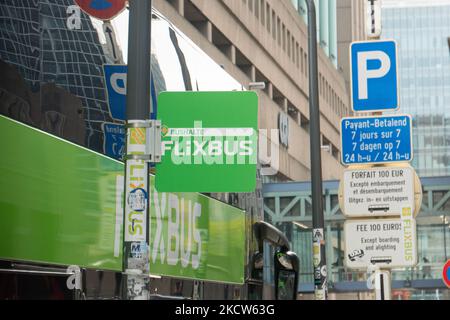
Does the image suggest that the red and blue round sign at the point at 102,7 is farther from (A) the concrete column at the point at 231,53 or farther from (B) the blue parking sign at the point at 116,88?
(A) the concrete column at the point at 231,53

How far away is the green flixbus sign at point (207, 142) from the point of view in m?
7.73

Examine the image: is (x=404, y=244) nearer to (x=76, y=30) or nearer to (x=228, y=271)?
(x=228, y=271)

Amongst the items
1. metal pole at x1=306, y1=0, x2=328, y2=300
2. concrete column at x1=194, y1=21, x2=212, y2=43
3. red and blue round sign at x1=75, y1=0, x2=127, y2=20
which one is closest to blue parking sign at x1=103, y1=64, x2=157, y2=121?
red and blue round sign at x1=75, y1=0, x2=127, y2=20

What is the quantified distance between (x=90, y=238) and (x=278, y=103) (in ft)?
161

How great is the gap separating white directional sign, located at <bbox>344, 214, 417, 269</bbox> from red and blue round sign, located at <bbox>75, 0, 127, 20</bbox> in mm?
3549

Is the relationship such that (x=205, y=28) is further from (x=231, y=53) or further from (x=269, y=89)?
(x=269, y=89)

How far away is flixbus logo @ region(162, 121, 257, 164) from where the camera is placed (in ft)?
25.4

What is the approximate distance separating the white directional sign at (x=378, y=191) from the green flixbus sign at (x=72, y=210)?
5.55 ft

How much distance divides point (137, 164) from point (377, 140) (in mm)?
4176

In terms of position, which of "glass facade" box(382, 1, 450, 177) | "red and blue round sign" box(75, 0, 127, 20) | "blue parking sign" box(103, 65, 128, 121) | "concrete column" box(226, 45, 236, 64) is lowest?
"blue parking sign" box(103, 65, 128, 121)

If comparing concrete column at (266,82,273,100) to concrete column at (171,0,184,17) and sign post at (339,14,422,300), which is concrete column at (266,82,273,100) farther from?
sign post at (339,14,422,300)
